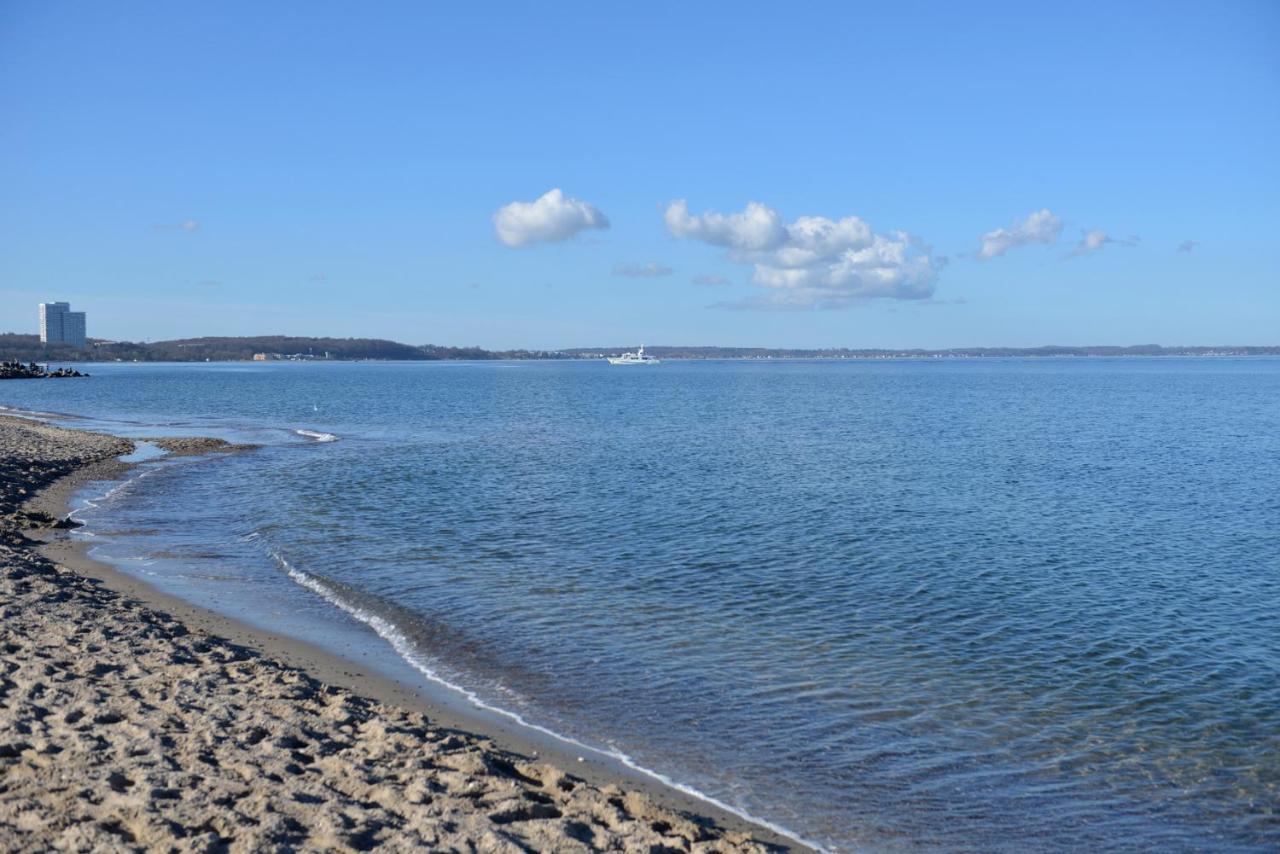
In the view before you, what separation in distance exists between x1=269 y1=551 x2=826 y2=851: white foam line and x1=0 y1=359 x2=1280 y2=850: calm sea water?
0.41 ft

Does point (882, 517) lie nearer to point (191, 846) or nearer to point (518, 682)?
point (518, 682)

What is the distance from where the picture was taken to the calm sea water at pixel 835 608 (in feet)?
34.7

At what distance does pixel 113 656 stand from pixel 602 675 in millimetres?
6235

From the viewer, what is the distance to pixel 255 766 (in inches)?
352

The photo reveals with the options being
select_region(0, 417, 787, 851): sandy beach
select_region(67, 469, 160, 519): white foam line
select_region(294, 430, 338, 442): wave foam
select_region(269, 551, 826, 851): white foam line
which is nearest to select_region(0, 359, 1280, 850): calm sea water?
select_region(269, 551, 826, 851): white foam line

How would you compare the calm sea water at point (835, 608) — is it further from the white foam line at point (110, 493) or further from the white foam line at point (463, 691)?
the white foam line at point (110, 493)

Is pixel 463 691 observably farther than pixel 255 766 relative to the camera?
Yes

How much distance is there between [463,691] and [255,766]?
172 inches

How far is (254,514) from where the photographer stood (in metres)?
28.0

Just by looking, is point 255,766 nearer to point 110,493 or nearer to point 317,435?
point 110,493

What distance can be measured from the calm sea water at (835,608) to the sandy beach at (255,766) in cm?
146

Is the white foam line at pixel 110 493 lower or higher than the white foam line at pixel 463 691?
higher

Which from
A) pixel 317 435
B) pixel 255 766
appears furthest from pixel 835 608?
pixel 317 435

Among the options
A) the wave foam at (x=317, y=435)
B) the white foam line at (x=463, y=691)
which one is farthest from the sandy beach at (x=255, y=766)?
the wave foam at (x=317, y=435)
